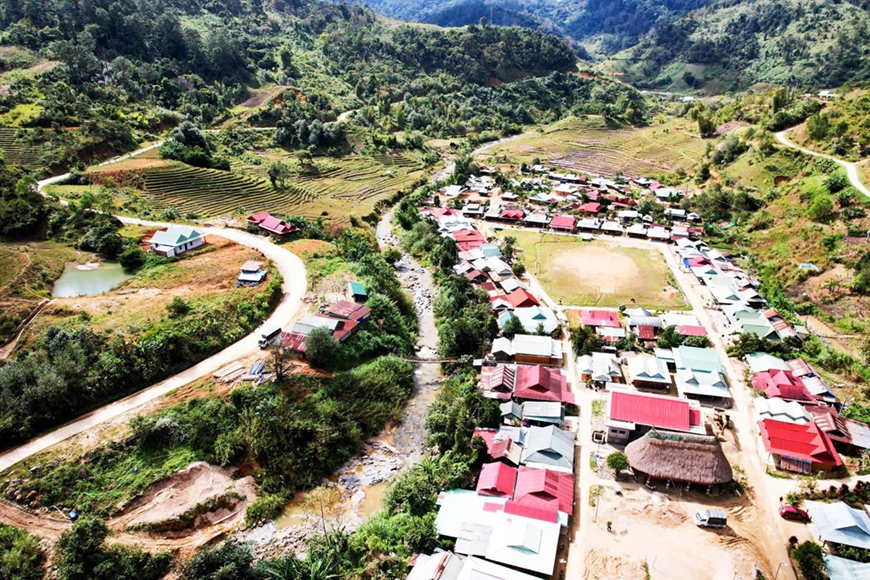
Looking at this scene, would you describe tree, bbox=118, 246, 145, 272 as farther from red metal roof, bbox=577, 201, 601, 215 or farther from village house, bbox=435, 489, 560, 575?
red metal roof, bbox=577, 201, 601, 215

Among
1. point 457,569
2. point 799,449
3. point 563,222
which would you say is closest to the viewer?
point 457,569

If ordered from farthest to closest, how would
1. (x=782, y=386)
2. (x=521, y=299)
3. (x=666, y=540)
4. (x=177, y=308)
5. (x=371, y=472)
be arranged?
(x=521, y=299) < (x=177, y=308) < (x=782, y=386) < (x=371, y=472) < (x=666, y=540)

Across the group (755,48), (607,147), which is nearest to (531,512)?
(607,147)

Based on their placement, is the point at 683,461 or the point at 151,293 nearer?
the point at 683,461

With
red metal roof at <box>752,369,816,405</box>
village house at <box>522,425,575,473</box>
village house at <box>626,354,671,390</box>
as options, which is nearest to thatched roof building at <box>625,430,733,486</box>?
village house at <box>522,425,575,473</box>

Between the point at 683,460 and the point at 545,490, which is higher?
the point at 683,460

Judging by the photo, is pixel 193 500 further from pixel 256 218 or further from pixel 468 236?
pixel 468 236
